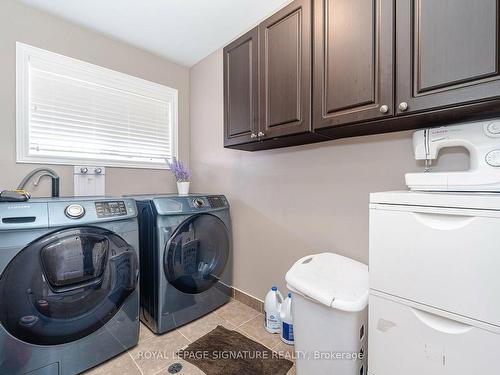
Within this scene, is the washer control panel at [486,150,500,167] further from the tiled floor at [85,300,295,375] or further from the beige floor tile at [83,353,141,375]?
the beige floor tile at [83,353,141,375]

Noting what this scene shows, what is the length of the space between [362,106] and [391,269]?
2.36 feet

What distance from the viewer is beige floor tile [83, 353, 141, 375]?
1342mm

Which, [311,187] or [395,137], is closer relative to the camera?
[395,137]

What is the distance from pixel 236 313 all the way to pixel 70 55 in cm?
247

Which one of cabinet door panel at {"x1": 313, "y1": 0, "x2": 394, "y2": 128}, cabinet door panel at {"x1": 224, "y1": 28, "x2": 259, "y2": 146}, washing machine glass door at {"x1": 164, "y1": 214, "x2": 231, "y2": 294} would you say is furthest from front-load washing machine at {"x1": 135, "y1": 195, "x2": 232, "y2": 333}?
cabinet door panel at {"x1": 313, "y1": 0, "x2": 394, "y2": 128}

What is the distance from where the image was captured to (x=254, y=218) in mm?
2039

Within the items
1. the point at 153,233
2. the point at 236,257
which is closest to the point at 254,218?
the point at 236,257

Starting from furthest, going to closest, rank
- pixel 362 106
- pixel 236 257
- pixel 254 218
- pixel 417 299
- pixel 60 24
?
pixel 236 257 < pixel 254 218 < pixel 60 24 < pixel 362 106 < pixel 417 299

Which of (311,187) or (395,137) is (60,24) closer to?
(311,187)

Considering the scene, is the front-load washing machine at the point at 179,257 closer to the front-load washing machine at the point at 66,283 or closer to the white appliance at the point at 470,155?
the front-load washing machine at the point at 66,283

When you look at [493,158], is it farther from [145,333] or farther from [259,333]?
[145,333]

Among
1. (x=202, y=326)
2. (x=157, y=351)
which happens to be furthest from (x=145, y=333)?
(x=202, y=326)

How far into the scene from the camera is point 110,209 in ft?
4.54

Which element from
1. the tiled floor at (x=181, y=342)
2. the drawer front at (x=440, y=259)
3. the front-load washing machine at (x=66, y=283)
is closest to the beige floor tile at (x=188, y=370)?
the tiled floor at (x=181, y=342)
